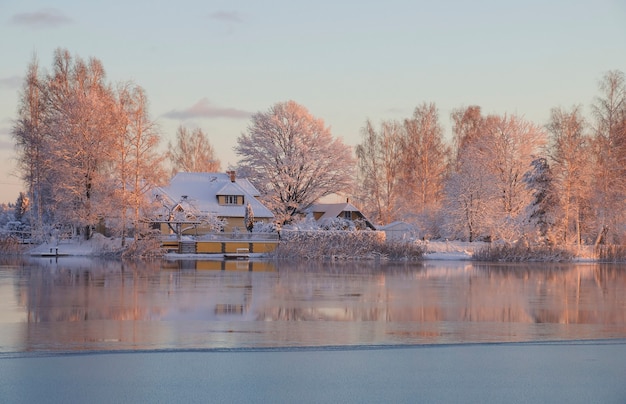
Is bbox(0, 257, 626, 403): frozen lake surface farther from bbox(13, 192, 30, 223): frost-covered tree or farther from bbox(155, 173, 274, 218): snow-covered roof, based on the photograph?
bbox(13, 192, 30, 223): frost-covered tree

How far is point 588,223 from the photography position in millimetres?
59906

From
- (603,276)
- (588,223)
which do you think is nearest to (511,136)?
(588,223)

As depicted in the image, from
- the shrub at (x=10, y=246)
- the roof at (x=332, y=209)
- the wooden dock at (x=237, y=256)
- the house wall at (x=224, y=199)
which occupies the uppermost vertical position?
the house wall at (x=224, y=199)

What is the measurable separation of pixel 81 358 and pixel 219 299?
9.27 meters

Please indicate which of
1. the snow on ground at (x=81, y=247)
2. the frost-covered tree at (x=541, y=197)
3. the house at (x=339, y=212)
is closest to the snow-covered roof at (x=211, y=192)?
the house at (x=339, y=212)

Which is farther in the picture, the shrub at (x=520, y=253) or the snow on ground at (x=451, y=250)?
the snow on ground at (x=451, y=250)

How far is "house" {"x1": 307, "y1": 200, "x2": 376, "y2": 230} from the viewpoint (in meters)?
66.8

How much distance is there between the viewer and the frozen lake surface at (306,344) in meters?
9.77

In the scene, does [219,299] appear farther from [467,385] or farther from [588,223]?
[588,223]

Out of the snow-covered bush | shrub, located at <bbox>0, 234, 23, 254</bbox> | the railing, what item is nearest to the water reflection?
shrub, located at <bbox>0, 234, 23, 254</bbox>

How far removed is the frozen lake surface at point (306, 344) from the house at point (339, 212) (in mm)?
41572

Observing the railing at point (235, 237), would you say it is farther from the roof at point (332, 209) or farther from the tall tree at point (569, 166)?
the tall tree at point (569, 166)

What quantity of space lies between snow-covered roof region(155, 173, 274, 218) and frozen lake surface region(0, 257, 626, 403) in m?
34.7

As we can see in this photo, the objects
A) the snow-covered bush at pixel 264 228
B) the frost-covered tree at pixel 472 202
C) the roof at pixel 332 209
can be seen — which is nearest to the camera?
the snow-covered bush at pixel 264 228
